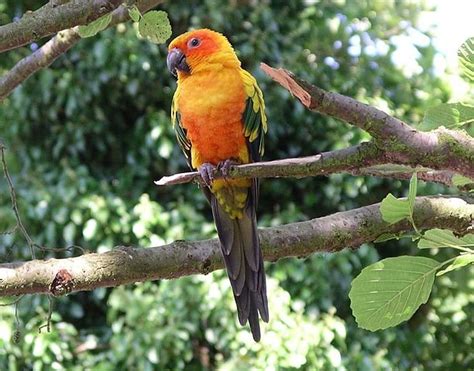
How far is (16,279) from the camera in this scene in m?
1.27

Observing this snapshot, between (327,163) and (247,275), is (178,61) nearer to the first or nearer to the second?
(247,275)

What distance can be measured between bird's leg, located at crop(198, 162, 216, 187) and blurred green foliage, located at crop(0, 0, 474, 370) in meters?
1.55

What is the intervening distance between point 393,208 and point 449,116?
221mm

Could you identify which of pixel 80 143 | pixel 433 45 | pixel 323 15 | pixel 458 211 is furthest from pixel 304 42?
pixel 458 211

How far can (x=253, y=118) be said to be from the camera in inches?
78.2

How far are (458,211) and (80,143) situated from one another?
2.86 metres

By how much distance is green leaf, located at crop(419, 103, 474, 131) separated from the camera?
3.79 feet

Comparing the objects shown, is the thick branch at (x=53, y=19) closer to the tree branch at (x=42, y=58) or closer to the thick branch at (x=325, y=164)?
the thick branch at (x=325, y=164)

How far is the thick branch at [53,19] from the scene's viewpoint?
1.16 meters

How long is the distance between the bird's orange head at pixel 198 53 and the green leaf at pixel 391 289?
1102mm

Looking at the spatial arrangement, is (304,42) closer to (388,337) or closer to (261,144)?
(388,337)

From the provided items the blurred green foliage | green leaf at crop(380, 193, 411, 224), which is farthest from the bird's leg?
the blurred green foliage

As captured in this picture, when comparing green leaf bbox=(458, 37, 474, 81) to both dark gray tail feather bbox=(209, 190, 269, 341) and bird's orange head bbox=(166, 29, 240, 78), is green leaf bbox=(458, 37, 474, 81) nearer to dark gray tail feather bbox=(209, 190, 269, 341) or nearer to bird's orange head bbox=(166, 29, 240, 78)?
dark gray tail feather bbox=(209, 190, 269, 341)

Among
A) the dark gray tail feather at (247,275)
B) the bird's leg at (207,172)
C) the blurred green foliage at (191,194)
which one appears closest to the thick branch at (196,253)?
the dark gray tail feather at (247,275)
